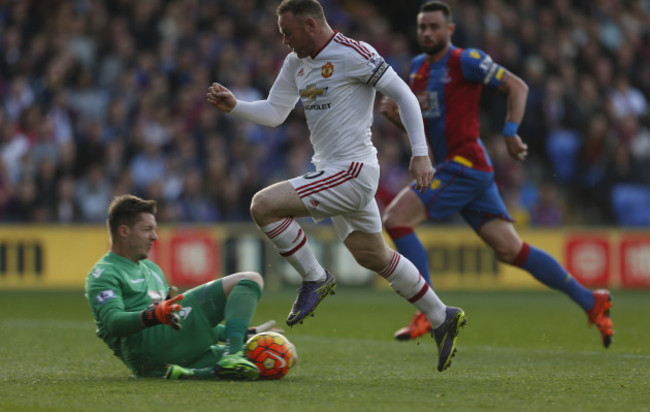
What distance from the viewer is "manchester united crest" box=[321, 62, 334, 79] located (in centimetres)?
628

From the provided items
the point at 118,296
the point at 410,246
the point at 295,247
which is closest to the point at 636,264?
the point at 410,246

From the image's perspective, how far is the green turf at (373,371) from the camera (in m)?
5.20

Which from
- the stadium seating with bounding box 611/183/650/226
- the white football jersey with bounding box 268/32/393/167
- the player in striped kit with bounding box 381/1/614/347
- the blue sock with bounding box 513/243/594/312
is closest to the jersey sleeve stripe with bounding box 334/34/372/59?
the white football jersey with bounding box 268/32/393/167

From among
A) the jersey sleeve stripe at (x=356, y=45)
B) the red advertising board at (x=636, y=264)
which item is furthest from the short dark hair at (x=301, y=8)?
the red advertising board at (x=636, y=264)

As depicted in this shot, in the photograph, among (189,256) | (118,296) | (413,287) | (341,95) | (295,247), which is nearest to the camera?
(118,296)

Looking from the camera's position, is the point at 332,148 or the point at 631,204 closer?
the point at 332,148

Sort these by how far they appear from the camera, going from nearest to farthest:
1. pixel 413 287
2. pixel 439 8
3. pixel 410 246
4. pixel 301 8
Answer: pixel 301 8, pixel 413 287, pixel 410 246, pixel 439 8

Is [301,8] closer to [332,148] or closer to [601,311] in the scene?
[332,148]

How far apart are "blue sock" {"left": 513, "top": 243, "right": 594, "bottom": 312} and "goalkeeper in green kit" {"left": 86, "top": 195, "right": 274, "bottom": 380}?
2.89 metres

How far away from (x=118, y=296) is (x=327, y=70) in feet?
5.71

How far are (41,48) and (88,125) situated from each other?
57.8 inches

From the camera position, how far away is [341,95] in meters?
6.31

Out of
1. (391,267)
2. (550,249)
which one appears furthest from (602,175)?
(391,267)

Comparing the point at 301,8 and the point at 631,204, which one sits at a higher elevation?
the point at 301,8
